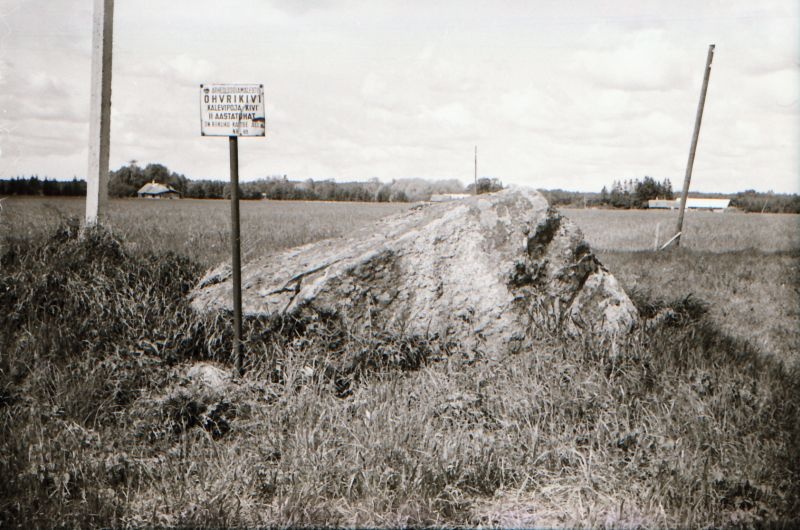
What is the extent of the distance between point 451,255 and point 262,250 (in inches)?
223

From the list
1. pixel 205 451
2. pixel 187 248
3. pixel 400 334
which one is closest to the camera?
pixel 205 451

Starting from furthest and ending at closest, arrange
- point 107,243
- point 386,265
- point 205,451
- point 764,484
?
1. point 107,243
2. point 386,265
3. point 205,451
4. point 764,484

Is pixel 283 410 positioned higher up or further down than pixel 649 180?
further down

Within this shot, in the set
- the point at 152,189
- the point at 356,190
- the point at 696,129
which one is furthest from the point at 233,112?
the point at 356,190

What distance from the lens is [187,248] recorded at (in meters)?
7.75

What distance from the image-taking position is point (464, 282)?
4973 mm

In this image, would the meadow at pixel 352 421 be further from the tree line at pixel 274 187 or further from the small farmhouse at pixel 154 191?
the small farmhouse at pixel 154 191

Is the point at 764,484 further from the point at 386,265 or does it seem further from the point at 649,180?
the point at 649,180

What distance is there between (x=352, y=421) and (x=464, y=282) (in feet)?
5.92

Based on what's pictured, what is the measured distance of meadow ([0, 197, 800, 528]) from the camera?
2.98 meters

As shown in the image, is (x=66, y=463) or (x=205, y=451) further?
(x=205, y=451)

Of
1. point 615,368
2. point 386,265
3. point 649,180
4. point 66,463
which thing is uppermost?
point 649,180

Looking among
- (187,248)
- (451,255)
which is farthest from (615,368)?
(187,248)

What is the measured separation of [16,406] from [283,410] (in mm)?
1785
